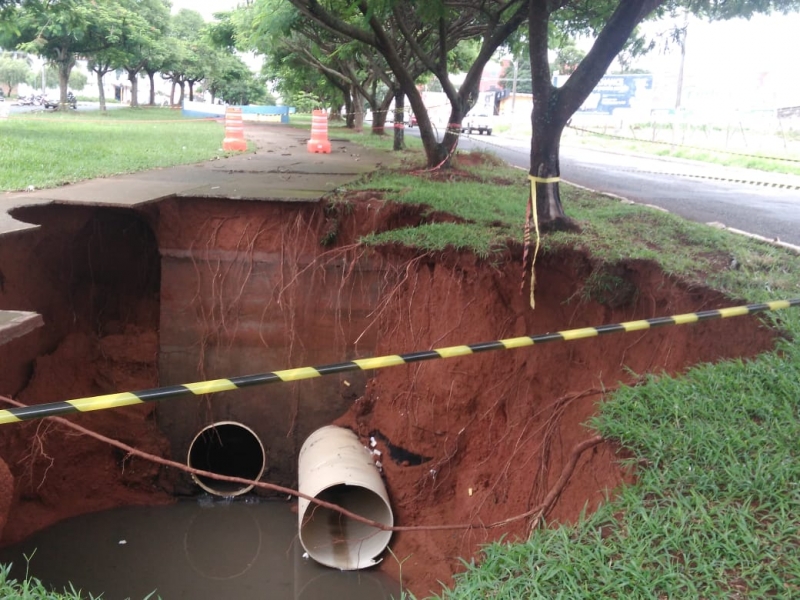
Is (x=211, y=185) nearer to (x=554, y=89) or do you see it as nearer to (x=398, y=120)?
(x=554, y=89)

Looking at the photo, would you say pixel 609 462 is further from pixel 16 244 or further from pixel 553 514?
pixel 16 244

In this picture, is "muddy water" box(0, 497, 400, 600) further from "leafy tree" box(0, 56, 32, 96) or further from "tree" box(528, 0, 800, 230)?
"leafy tree" box(0, 56, 32, 96)

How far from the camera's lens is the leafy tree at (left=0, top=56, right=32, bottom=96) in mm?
75438

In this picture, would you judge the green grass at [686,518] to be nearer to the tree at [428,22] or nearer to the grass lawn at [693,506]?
the grass lawn at [693,506]

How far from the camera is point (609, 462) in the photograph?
3389 millimetres

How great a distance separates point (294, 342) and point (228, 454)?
1.93m

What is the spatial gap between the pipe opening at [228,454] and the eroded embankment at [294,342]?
209mm

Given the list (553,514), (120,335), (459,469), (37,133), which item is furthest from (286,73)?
(553,514)

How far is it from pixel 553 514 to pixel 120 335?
6282 millimetres

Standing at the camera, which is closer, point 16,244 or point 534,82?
point 16,244

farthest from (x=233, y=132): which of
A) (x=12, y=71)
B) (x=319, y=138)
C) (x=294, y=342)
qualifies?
(x=12, y=71)

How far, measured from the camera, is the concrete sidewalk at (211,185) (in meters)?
6.81

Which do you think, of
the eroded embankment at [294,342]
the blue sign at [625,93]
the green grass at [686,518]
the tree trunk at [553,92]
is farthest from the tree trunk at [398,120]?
the blue sign at [625,93]

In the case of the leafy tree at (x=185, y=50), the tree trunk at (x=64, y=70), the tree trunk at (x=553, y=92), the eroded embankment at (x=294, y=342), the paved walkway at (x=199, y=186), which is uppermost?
the leafy tree at (x=185, y=50)
